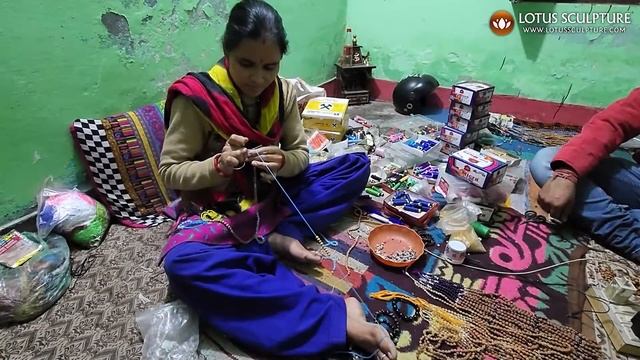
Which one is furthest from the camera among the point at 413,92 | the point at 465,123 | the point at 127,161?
the point at 413,92

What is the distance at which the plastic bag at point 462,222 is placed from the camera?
146cm

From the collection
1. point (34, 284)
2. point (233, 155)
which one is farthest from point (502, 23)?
point (34, 284)

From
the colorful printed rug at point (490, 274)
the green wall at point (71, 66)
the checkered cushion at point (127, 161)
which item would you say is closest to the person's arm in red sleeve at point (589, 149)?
the colorful printed rug at point (490, 274)

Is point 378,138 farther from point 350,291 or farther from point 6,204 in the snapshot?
point 6,204

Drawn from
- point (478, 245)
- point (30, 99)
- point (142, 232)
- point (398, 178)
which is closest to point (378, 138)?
point (398, 178)

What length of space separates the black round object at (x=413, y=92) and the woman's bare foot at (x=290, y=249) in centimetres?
169

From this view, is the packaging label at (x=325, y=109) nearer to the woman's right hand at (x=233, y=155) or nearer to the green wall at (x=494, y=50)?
the green wall at (x=494, y=50)

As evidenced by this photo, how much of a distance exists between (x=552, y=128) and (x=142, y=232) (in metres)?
2.58

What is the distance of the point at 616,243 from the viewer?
1.45 metres

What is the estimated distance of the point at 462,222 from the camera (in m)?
1.54

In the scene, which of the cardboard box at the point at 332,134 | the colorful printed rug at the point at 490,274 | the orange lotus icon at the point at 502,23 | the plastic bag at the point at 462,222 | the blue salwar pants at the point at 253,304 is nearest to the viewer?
the blue salwar pants at the point at 253,304

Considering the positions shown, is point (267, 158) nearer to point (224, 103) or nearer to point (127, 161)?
point (224, 103)

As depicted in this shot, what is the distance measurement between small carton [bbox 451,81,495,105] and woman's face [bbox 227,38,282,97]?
1.20 meters

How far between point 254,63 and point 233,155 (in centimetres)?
27
